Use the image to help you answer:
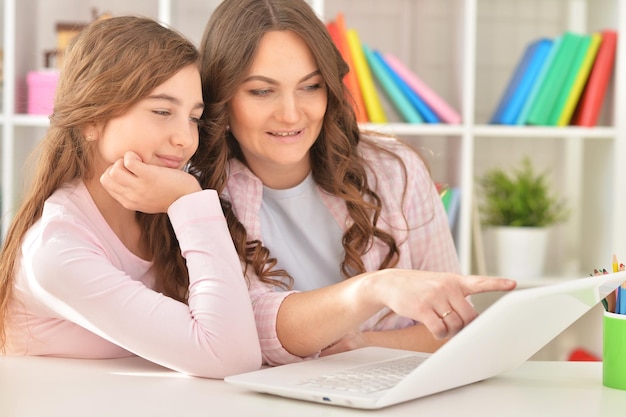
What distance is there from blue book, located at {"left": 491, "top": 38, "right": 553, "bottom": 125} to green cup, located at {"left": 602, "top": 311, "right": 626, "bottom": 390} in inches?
73.3

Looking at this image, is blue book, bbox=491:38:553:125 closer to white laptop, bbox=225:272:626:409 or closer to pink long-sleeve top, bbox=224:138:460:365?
pink long-sleeve top, bbox=224:138:460:365

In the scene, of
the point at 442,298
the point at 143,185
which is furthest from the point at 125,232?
the point at 442,298

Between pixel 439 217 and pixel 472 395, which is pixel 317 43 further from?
pixel 472 395

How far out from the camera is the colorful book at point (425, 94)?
9.50 feet

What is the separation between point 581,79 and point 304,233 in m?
1.55

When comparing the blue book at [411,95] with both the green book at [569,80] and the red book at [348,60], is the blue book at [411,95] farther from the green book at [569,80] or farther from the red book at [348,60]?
the green book at [569,80]

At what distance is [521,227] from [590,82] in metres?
0.54

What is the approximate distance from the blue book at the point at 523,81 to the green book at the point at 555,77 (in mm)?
38

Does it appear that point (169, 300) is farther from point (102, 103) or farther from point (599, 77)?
point (599, 77)

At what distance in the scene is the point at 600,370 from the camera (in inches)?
49.8

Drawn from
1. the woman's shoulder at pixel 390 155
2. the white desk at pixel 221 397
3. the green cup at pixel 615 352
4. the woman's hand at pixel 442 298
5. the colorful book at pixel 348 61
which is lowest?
the white desk at pixel 221 397

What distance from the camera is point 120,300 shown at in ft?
4.11

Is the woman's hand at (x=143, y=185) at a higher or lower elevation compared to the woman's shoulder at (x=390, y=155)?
lower

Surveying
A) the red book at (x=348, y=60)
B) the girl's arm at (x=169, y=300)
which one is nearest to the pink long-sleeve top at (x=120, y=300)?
the girl's arm at (x=169, y=300)
